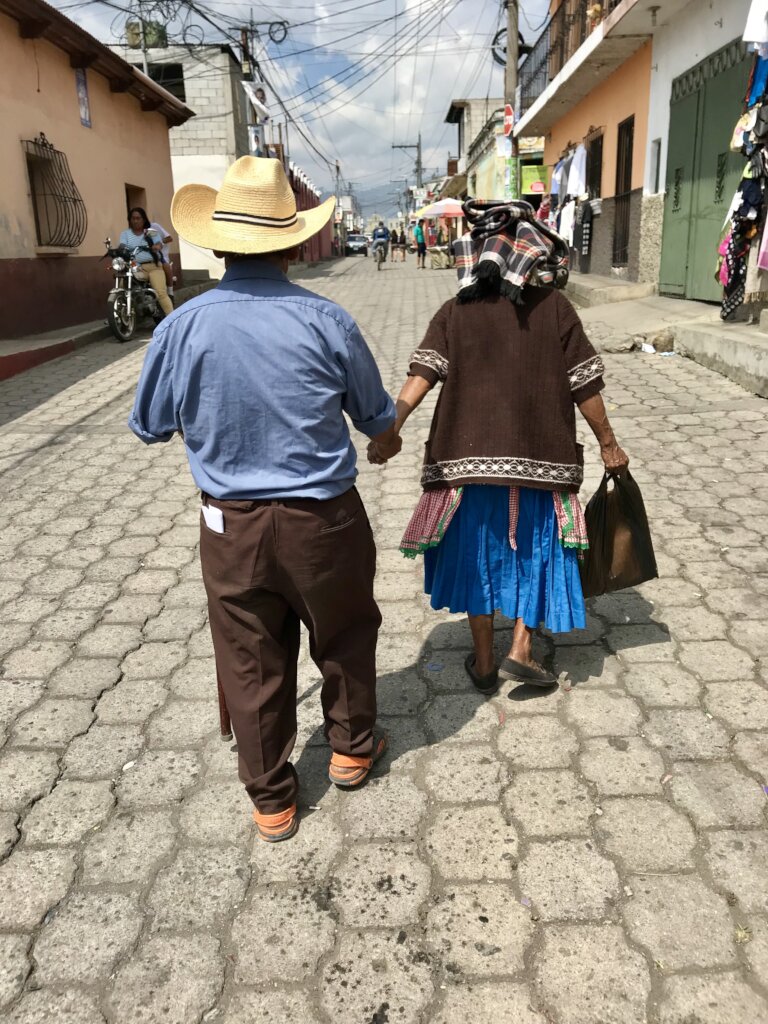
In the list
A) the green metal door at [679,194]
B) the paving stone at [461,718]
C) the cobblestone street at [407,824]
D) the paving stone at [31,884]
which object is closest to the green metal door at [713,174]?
the green metal door at [679,194]

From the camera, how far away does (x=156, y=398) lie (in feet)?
7.13

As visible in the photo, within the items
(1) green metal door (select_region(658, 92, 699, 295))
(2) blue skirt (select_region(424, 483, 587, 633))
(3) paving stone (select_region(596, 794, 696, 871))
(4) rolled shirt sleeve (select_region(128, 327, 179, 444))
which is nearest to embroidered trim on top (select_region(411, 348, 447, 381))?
(2) blue skirt (select_region(424, 483, 587, 633))

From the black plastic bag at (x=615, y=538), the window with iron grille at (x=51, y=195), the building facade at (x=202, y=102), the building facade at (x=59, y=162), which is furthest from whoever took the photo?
the building facade at (x=202, y=102)

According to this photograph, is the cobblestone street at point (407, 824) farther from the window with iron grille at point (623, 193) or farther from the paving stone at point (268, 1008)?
the window with iron grille at point (623, 193)

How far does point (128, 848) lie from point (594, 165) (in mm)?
15953

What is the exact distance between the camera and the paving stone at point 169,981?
6.16 feet

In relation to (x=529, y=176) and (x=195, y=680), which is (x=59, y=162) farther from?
(x=529, y=176)

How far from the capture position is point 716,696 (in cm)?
300

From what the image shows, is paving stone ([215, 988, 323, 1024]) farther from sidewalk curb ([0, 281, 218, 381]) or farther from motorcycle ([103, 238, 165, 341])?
motorcycle ([103, 238, 165, 341])

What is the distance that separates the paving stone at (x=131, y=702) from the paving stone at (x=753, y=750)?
6.65 feet

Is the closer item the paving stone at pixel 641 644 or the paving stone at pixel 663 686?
the paving stone at pixel 663 686

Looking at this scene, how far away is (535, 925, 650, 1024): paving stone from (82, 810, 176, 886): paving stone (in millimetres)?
1084

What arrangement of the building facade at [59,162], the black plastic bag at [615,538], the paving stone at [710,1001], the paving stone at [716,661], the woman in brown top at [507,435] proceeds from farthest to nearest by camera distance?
the building facade at [59,162] → the paving stone at [716,661] → the black plastic bag at [615,538] → the woman in brown top at [507,435] → the paving stone at [710,1001]

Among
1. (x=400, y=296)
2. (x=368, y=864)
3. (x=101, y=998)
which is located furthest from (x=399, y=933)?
(x=400, y=296)
